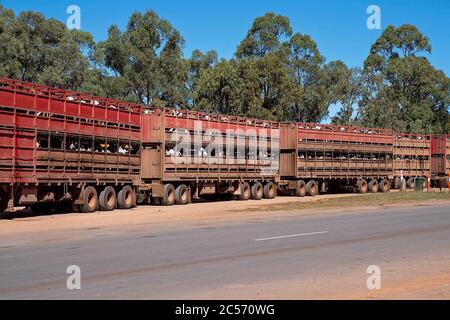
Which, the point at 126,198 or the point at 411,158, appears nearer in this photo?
the point at 126,198

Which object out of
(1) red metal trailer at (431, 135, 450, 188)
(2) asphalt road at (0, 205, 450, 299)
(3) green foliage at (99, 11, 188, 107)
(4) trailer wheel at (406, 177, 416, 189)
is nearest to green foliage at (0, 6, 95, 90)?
(3) green foliage at (99, 11, 188, 107)

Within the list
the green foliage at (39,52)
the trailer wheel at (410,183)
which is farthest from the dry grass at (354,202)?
the green foliage at (39,52)

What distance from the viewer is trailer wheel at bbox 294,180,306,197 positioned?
3944cm

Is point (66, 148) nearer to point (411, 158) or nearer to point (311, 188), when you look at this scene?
point (311, 188)

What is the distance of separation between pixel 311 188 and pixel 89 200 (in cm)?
1847

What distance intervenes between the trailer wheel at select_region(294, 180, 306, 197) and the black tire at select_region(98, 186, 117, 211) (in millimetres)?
15382

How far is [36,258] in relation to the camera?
1212cm

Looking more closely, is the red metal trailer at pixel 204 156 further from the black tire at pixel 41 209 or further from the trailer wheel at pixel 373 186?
the trailer wheel at pixel 373 186

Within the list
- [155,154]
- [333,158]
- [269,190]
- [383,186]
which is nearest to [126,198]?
[155,154]

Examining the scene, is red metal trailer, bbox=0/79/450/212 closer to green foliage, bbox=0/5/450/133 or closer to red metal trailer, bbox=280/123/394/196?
red metal trailer, bbox=280/123/394/196

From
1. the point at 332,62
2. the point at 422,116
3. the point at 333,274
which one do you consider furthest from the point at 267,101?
the point at 333,274

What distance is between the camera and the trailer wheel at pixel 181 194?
3062 centimetres

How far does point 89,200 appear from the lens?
25.5 m
